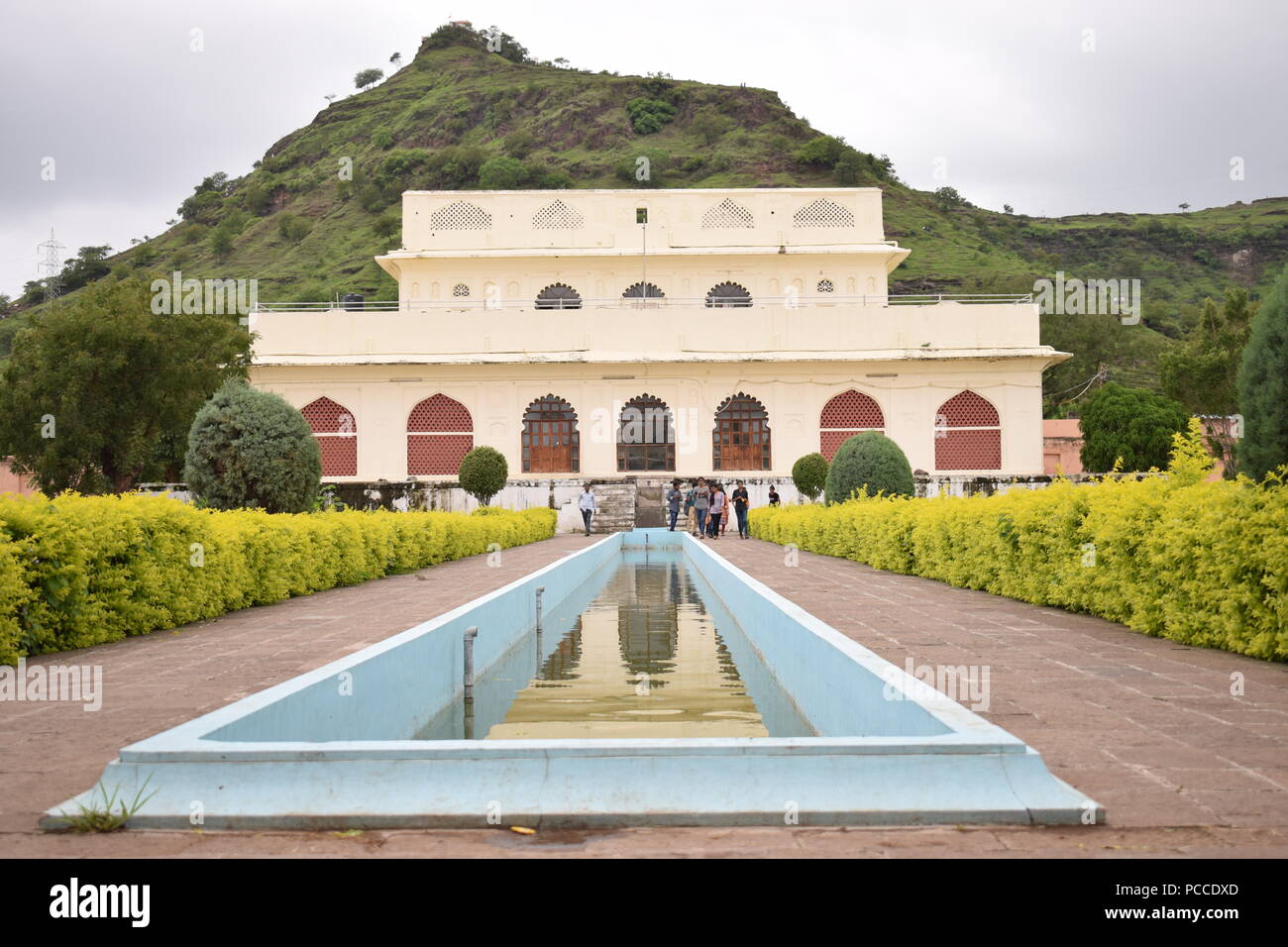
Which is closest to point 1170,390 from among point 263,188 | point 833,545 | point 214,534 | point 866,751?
point 833,545

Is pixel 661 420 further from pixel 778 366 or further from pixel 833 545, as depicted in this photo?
pixel 833 545

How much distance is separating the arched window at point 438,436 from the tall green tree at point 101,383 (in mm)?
5602

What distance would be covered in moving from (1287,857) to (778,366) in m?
26.4

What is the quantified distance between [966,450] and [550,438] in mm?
10856

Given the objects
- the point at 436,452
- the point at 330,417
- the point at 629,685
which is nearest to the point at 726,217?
the point at 436,452

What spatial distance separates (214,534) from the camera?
24.0 feet

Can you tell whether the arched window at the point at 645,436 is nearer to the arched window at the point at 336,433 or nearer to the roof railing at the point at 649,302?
the roof railing at the point at 649,302

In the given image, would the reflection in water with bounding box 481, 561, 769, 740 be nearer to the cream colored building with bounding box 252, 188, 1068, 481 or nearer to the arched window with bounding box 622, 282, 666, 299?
the cream colored building with bounding box 252, 188, 1068, 481

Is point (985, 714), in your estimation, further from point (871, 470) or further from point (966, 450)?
point (966, 450)

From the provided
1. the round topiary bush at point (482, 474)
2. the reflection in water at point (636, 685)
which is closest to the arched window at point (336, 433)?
the round topiary bush at point (482, 474)

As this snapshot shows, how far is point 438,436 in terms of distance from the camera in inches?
1125

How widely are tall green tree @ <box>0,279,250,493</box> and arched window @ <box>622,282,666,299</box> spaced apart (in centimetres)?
1153
